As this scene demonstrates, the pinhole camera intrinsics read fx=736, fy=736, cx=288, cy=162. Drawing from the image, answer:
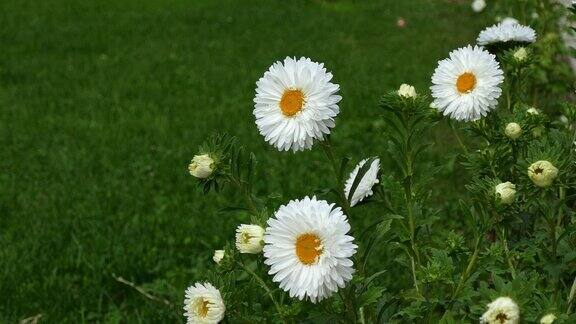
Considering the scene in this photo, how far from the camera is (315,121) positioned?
1.31m

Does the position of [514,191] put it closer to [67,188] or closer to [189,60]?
[67,188]

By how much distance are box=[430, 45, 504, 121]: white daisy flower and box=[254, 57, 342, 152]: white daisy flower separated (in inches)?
12.2

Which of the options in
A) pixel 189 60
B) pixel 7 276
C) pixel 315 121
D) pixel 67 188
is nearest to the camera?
pixel 315 121

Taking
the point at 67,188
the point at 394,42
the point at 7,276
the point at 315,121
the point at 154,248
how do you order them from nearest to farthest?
1. the point at 315,121
2. the point at 7,276
3. the point at 154,248
4. the point at 67,188
5. the point at 394,42

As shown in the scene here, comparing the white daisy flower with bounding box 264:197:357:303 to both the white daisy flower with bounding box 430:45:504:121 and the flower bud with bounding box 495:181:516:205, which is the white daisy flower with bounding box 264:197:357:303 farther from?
the white daisy flower with bounding box 430:45:504:121

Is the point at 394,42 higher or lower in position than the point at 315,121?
higher

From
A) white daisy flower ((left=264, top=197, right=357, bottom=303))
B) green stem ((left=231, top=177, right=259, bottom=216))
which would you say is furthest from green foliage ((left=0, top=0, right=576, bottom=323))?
white daisy flower ((left=264, top=197, right=357, bottom=303))

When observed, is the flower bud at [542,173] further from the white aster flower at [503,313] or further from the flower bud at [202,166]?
the flower bud at [202,166]

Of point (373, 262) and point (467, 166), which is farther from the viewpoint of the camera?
point (373, 262)

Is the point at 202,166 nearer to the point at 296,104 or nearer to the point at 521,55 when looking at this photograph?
the point at 296,104

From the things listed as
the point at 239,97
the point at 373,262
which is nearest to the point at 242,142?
the point at 239,97

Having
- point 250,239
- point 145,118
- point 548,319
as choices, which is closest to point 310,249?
point 250,239

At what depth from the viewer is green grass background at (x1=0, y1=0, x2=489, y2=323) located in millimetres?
2900

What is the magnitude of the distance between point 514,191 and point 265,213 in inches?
18.1
